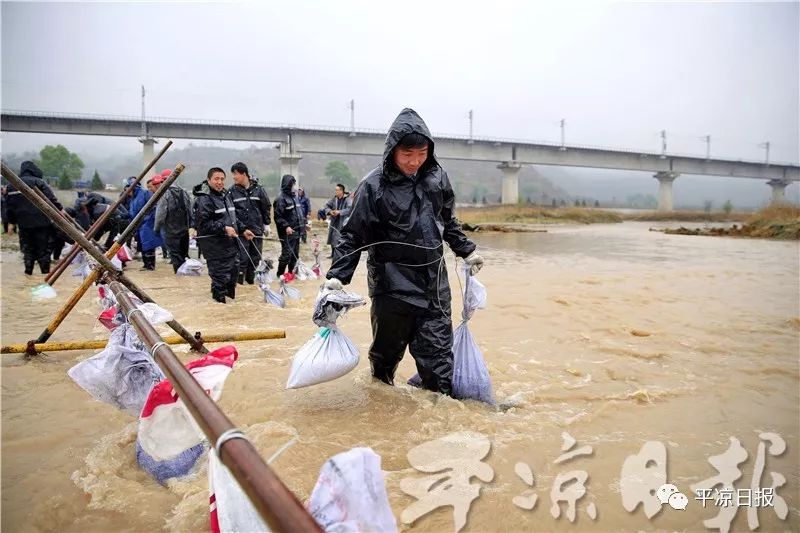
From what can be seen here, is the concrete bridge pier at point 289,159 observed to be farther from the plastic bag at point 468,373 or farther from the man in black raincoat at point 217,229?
the plastic bag at point 468,373

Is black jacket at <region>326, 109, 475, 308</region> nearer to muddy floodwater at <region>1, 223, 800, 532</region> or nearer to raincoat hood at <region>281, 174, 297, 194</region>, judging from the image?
muddy floodwater at <region>1, 223, 800, 532</region>

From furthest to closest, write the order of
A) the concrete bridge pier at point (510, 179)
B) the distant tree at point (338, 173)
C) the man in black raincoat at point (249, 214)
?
the distant tree at point (338, 173) → the concrete bridge pier at point (510, 179) → the man in black raincoat at point (249, 214)

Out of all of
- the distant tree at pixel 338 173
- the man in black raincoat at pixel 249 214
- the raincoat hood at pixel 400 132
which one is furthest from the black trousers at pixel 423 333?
the distant tree at pixel 338 173

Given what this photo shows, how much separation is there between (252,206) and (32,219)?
12.1ft

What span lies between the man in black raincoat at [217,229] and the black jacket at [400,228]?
3233mm

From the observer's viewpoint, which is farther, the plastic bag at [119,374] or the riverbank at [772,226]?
the riverbank at [772,226]

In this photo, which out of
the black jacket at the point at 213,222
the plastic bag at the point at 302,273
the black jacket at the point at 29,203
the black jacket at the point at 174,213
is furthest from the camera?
the plastic bag at the point at 302,273

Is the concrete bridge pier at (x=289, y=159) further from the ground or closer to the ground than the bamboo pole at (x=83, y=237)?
further from the ground

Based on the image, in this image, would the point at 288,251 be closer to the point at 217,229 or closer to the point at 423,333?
the point at 217,229

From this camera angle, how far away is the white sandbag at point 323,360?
9.55 feet

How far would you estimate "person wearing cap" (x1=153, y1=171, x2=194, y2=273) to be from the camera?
8.02 m

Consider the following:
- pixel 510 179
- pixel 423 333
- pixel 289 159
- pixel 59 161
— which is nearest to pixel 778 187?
pixel 510 179

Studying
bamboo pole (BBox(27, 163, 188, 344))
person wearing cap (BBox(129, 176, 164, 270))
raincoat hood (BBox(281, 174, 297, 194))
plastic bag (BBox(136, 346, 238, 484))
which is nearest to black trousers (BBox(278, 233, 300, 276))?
raincoat hood (BBox(281, 174, 297, 194))

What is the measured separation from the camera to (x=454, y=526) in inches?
78.7
